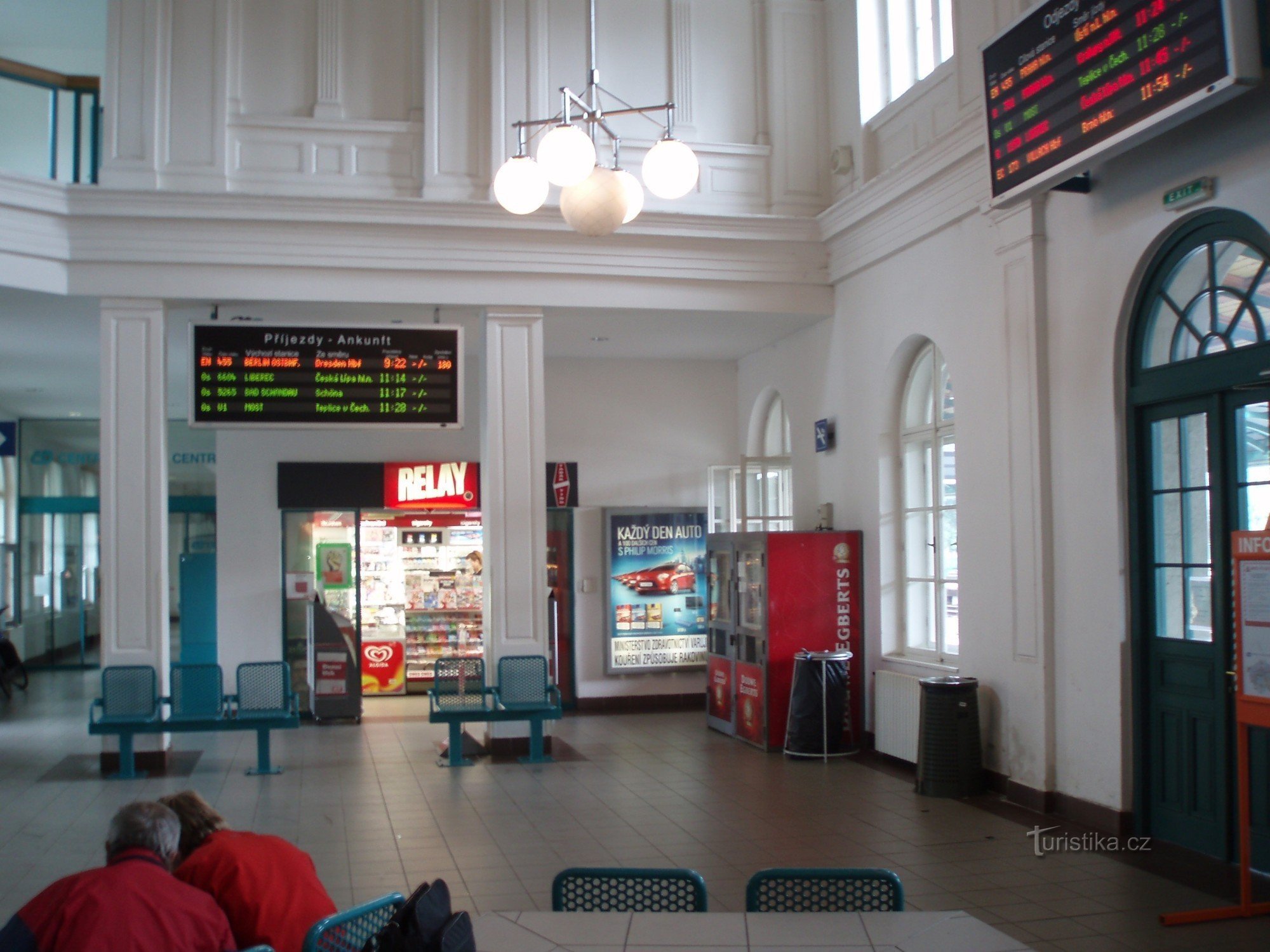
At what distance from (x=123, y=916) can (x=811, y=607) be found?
6909 mm

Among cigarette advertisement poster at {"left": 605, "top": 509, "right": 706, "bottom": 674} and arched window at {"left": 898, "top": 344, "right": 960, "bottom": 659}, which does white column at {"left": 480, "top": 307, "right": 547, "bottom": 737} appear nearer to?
cigarette advertisement poster at {"left": 605, "top": 509, "right": 706, "bottom": 674}

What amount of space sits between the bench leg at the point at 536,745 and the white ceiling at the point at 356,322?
130 inches

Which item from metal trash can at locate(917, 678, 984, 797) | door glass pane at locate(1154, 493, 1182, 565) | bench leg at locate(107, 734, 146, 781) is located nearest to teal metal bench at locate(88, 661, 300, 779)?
bench leg at locate(107, 734, 146, 781)

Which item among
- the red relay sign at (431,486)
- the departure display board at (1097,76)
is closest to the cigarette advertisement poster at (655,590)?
the red relay sign at (431,486)

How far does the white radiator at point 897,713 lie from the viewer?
8.15 metres

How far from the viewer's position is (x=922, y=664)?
27.2ft

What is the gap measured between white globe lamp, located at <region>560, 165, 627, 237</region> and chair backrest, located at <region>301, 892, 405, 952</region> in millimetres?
2691

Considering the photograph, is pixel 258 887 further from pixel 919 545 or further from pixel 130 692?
pixel 919 545

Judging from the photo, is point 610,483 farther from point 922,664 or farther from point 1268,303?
point 1268,303

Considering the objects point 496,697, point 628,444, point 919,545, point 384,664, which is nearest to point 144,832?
point 496,697

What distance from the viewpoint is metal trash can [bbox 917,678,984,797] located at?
7.29m

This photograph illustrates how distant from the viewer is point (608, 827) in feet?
22.4

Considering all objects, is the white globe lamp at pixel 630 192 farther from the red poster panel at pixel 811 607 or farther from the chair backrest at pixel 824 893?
the red poster panel at pixel 811 607

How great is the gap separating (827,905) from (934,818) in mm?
3823
